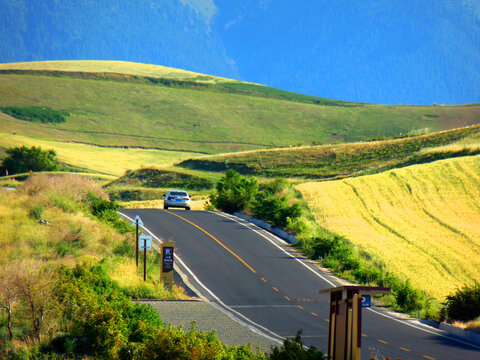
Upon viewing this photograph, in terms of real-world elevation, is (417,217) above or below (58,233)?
above

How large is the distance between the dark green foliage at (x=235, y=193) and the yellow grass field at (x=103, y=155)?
141 ft

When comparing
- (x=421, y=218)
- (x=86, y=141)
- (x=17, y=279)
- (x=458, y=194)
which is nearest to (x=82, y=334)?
(x=17, y=279)

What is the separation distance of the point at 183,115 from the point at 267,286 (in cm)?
12504

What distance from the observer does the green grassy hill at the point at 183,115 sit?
5108 inches

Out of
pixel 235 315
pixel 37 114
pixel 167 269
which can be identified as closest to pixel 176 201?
pixel 167 269

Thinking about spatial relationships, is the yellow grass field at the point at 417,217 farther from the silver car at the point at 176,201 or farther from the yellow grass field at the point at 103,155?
the yellow grass field at the point at 103,155

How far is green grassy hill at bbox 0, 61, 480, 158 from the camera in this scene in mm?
129750

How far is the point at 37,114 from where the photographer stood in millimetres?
136125

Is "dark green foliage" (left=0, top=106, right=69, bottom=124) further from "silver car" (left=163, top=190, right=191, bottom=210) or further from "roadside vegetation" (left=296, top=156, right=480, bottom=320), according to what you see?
"roadside vegetation" (left=296, top=156, right=480, bottom=320)

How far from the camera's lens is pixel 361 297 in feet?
35.2

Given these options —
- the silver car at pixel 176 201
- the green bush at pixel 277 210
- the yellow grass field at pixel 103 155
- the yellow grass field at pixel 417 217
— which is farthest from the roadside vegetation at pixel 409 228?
the yellow grass field at pixel 103 155

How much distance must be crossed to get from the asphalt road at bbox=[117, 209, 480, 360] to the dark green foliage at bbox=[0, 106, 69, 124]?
97.7 m

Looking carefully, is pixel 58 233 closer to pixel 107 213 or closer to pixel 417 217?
pixel 107 213

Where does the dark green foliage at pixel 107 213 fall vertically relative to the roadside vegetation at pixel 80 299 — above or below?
above
